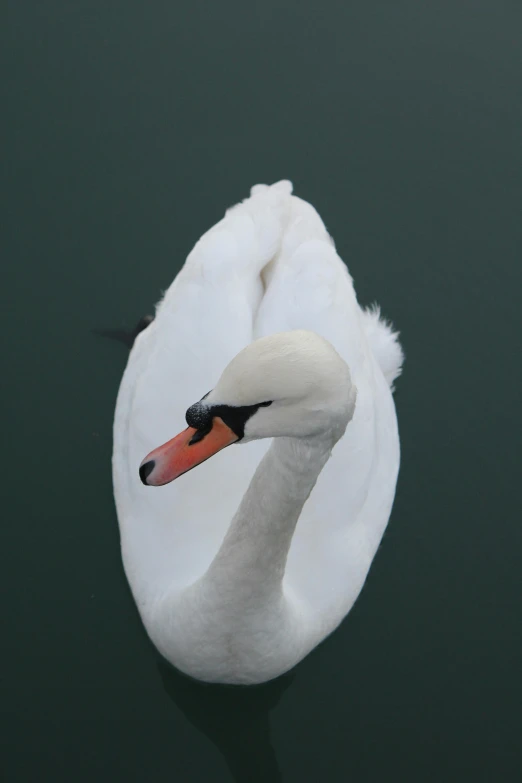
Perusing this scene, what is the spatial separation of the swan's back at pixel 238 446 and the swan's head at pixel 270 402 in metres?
1.05

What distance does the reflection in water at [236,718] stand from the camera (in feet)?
14.6

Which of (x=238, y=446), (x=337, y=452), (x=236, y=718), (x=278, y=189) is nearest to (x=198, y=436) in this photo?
(x=238, y=446)

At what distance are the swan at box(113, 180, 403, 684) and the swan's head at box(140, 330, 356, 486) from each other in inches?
0.5

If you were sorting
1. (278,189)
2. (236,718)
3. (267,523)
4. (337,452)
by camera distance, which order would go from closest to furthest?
1. (267,523)
2. (337,452)
3. (236,718)
4. (278,189)

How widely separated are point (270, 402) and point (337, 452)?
1.36 metres

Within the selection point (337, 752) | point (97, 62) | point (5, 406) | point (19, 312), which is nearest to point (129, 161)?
point (97, 62)

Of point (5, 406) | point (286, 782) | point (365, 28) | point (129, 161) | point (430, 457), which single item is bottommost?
point (286, 782)

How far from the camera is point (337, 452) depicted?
412cm

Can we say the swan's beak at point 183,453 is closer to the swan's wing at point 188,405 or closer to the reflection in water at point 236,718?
the swan's wing at point 188,405

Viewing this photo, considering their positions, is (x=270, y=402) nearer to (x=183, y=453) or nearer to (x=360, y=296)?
(x=183, y=453)

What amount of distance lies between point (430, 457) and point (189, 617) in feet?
6.99

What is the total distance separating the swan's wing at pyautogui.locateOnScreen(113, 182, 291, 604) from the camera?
13.2 ft

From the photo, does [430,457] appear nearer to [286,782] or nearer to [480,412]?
[480,412]

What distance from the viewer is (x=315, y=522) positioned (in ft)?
13.4
